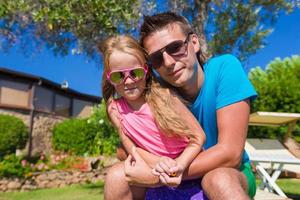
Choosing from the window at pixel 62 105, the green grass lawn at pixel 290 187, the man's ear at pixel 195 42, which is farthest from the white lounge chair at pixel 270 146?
the window at pixel 62 105

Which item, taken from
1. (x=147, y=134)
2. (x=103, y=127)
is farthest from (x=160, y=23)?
(x=103, y=127)

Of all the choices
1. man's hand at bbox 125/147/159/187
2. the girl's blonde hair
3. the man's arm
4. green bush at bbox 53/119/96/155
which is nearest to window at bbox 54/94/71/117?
green bush at bbox 53/119/96/155

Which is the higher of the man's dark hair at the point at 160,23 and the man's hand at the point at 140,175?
the man's dark hair at the point at 160,23

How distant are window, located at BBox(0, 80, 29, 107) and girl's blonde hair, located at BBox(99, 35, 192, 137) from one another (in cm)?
1916

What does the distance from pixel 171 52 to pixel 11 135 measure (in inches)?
652

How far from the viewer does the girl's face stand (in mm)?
2672

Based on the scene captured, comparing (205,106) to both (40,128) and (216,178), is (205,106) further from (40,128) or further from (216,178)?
(40,128)

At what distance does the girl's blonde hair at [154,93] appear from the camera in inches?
97.2

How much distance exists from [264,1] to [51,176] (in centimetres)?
794

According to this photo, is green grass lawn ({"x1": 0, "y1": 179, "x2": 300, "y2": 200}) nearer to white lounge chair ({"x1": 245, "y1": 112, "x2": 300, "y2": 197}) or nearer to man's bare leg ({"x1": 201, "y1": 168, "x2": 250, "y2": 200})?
white lounge chair ({"x1": 245, "y1": 112, "x2": 300, "y2": 197})

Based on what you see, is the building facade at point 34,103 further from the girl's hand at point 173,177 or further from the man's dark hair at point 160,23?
the girl's hand at point 173,177

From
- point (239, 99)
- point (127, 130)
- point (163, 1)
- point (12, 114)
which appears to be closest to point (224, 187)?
point (239, 99)

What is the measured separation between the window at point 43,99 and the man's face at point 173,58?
66.8ft

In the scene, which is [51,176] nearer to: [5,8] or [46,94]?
[5,8]
